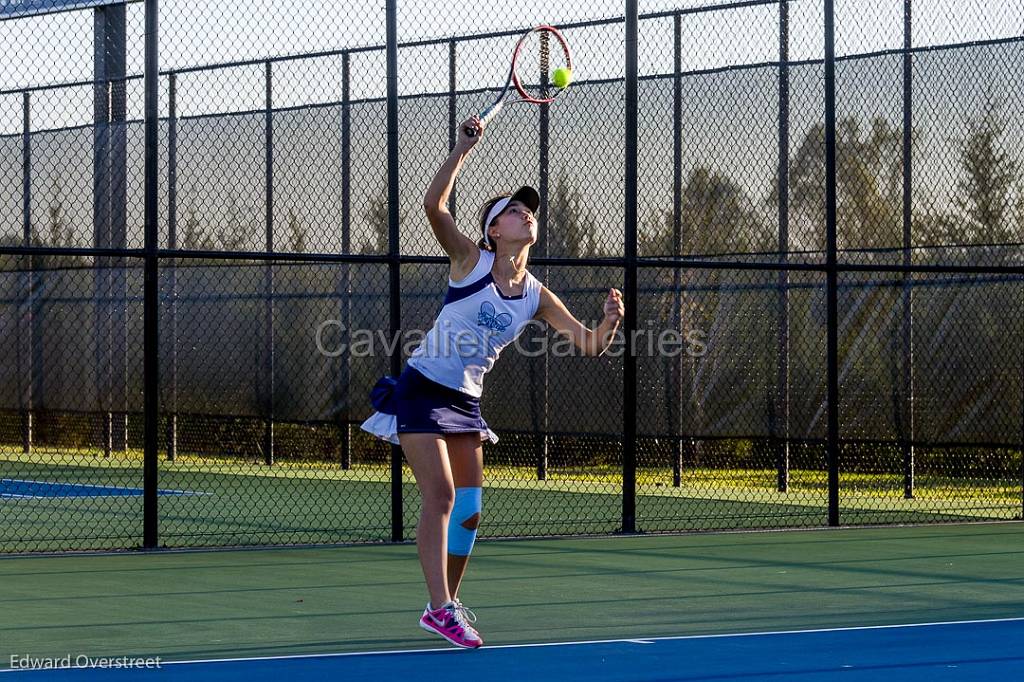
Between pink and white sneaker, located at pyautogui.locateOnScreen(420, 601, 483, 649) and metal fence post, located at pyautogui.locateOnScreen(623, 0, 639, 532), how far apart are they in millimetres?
4437

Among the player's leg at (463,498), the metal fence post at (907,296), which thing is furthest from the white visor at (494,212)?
the metal fence post at (907,296)

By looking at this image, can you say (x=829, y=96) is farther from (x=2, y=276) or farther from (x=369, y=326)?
(x=2, y=276)

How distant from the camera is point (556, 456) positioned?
15.3 metres

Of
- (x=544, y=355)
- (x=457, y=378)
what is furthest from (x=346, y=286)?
(x=457, y=378)

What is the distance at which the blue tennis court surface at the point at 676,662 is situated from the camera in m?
5.91

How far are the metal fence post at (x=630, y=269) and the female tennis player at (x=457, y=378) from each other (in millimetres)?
4052

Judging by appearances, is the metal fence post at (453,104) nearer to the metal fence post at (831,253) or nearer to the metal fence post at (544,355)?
the metal fence post at (544,355)

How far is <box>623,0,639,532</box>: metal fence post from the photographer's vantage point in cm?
1064

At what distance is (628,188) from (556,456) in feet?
16.2

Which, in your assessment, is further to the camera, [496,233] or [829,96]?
[829,96]

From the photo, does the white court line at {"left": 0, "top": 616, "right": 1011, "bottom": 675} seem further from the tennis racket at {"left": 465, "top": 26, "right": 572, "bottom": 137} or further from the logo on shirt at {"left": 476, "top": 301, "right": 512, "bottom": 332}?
the tennis racket at {"left": 465, "top": 26, "right": 572, "bottom": 137}

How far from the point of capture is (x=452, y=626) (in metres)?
6.26

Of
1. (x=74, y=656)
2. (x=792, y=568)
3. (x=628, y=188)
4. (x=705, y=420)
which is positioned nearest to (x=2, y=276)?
(x=705, y=420)

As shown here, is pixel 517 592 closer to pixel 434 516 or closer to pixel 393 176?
pixel 434 516
